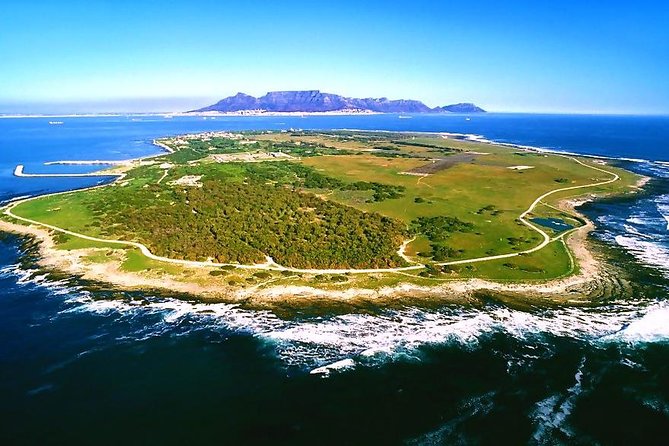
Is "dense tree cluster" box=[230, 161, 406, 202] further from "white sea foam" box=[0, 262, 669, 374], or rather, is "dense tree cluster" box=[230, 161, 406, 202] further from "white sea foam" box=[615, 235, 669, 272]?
"white sea foam" box=[0, 262, 669, 374]

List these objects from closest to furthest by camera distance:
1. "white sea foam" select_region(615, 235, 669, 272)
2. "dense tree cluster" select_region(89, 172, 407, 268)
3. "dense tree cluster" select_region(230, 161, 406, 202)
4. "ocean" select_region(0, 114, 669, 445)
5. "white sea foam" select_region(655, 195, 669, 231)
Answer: "ocean" select_region(0, 114, 669, 445), "white sea foam" select_region(615, 235, 669, 272), "dense tree cluster" select_region(89, 172, 407, 268), "white sea foam" select_region(655, 195, 669, 231), "dense tree cluster" select_region(230, 161, 406, 202)

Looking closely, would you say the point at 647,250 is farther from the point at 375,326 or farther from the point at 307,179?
the point at 307,179

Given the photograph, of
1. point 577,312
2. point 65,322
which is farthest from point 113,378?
point 577,312

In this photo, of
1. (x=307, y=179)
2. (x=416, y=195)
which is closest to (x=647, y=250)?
(x=416, y=195)

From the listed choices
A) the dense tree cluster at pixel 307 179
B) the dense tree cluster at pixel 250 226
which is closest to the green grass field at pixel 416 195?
the dense tree cluster at pixel 307 179

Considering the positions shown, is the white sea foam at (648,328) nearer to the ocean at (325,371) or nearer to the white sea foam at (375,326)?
the white sea foam at (375,326)

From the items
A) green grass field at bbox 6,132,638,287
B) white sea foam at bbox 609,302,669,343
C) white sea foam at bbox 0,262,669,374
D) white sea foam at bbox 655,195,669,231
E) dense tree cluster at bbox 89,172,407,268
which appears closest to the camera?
white sea foam at bbox 0,262,669,374

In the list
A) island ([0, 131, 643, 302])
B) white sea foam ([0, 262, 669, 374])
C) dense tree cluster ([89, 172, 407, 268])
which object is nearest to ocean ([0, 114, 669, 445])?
white sea foam ([0, 262, 669, 374])
